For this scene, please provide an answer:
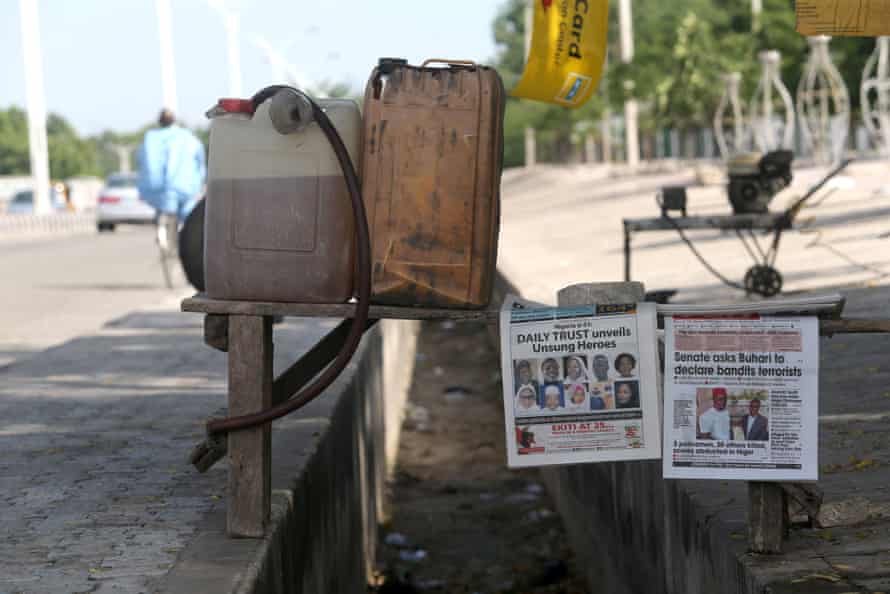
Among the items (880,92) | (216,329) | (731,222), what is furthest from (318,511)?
(880,92)

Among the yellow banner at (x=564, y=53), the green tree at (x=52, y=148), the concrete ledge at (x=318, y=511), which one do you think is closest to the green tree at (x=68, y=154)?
the green tree at (x=52, y=148)

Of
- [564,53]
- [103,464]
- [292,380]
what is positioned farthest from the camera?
[564,53]

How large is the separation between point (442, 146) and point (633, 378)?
0.81 meters

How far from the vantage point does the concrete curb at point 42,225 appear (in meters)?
47.6

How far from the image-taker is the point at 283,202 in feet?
15.0

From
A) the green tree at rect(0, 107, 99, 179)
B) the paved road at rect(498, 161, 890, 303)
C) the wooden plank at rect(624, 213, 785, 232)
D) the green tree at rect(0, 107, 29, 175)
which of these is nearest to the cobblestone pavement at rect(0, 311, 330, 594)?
the wooden plank at rect(624, 213, 785, 232)

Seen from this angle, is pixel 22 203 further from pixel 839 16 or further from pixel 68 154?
pixel 68 154

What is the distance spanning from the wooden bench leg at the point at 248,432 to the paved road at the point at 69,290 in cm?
782

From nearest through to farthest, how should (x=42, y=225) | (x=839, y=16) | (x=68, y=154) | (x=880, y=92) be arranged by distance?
(x=839, y=16) → (x=880, y=92) → (x=42, y=225) → (x=68, y=154)

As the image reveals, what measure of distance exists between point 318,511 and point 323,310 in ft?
5.11

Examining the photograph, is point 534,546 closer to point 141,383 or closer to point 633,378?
point 141,383

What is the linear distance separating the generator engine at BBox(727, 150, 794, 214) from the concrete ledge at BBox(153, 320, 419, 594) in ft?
8.98

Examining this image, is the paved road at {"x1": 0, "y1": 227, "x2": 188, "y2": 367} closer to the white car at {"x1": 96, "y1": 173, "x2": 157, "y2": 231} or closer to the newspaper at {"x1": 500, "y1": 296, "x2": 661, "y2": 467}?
the white car at {"x1": 96, "y1": 173, "x2": 157, "y2": 231}

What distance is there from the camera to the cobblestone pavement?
179 inches
